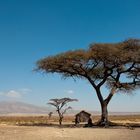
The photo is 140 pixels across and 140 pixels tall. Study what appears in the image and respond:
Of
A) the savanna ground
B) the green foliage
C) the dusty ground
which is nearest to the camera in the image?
the dusty ground

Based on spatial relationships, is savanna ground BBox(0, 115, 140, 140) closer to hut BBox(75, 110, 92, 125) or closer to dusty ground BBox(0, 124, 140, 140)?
dusty ground BBox(0, 124, 140, 140)

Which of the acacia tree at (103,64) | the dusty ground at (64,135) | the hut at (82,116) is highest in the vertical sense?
the acacia tree at (103,64)

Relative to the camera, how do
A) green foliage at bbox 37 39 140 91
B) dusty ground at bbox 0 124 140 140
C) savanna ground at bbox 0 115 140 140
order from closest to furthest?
dusty ground at bbox 0 124 140 140 → savanna ground at bbox 0 115 140 140 → green foliage at bbox 37 39 140 91

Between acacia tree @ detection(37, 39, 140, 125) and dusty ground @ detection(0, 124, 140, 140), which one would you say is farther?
acacia tree @ detection(37, 39, 140, 125)

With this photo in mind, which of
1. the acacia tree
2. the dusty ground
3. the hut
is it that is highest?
the acacia tree

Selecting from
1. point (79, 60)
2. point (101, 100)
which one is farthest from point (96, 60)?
point (101, 100)

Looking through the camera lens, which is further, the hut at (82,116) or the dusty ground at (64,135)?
the hut at (82,116)

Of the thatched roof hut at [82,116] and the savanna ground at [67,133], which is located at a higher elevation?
the thatched roof hut at [82,116]

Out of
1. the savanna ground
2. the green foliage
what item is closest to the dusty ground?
the savanna ground

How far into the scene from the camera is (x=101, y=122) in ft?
162

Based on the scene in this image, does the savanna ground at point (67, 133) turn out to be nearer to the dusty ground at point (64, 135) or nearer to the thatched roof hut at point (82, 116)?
the dusty ground at point (64, 135)

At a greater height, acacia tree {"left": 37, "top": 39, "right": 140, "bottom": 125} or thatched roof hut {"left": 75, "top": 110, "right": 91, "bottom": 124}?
acacia tree {"left": 37, "top": 39, "right": 140, "bottom": 125}

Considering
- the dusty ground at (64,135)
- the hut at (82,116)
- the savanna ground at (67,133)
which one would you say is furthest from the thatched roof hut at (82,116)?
the dusty ground at (64,135)

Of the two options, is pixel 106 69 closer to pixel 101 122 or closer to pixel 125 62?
pixel 125 62
